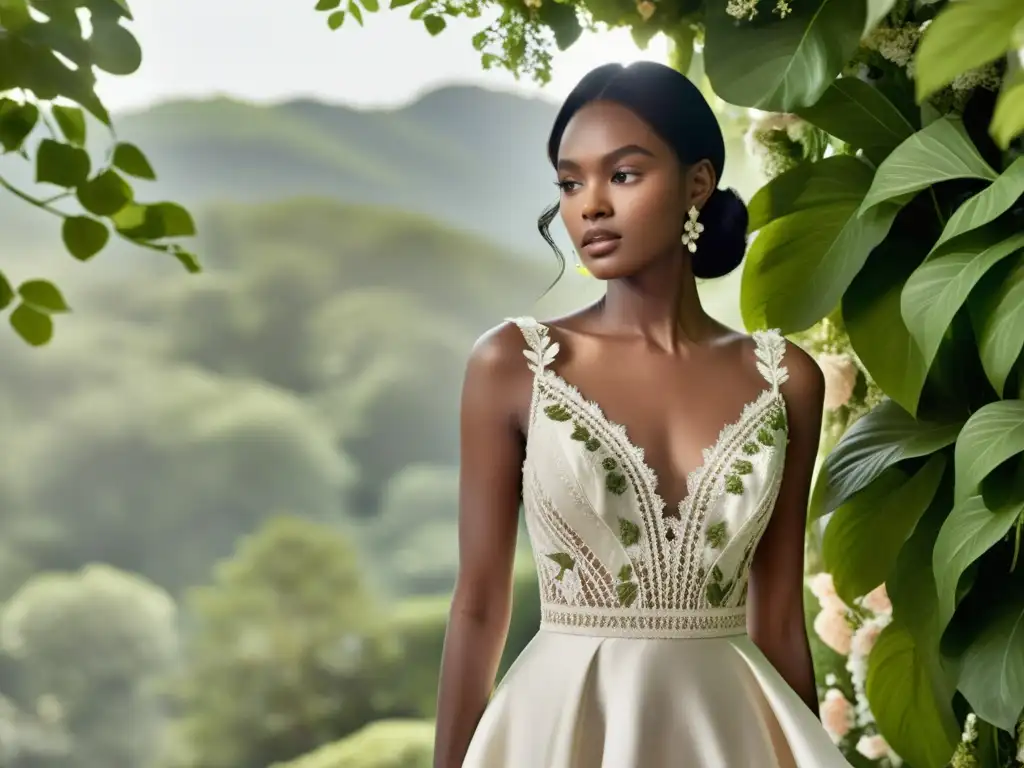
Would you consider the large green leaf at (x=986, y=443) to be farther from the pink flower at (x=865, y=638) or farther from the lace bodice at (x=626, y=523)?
the pink flower at (x=865, y=638)

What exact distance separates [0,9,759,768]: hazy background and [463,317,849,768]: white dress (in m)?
1.12

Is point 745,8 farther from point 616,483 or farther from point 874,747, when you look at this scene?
point 874,747

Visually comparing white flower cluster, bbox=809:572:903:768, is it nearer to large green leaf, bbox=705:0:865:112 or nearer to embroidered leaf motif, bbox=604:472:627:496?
embroidered leaf motif, bbox=604:472:627:496

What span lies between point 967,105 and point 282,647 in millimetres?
1597

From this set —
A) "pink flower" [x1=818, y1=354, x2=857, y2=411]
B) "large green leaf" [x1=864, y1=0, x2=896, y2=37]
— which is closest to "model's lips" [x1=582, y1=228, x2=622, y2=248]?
"large green leaf" [x1=864, y1=0, x2=896, y2=37]

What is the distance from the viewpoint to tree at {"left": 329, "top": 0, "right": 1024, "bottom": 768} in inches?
54.5

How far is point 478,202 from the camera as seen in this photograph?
2562mm

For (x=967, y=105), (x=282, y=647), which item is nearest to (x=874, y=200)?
(x=967, y=105)

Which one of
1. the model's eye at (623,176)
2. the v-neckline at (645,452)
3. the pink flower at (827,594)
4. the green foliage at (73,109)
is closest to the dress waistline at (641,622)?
the v-neckline at (645,452)

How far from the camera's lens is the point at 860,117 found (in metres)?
1.56

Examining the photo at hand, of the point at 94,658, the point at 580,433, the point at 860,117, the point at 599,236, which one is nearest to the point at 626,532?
the point at 580,433

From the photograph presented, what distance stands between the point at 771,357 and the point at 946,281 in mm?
220

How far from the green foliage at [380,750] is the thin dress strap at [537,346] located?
50.6 inches

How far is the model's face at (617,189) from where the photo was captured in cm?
134
